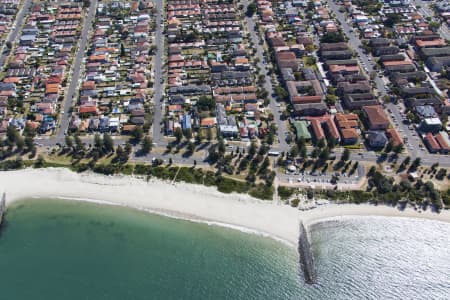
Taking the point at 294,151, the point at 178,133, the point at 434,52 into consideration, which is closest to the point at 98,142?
the point at 178,133

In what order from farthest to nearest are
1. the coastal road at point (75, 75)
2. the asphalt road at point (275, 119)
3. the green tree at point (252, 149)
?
the coastal road at point (75, 75), the asphalt road at point (275, 119), the green tree at point (252, 149)

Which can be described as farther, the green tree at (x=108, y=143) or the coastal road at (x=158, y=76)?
the coastal road at (x=158, y=76)

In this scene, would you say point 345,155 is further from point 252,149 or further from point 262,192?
point 262,192

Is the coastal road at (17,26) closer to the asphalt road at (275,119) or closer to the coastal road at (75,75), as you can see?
the coastal road at (75,75)

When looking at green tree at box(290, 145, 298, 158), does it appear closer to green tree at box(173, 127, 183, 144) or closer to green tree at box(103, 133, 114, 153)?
green tree at box(173, 127, 183, 144)

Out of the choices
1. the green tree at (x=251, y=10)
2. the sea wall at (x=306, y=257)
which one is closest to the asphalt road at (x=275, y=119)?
the green tree at (x=251, y=10)

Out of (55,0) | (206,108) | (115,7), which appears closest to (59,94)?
(206,108)
